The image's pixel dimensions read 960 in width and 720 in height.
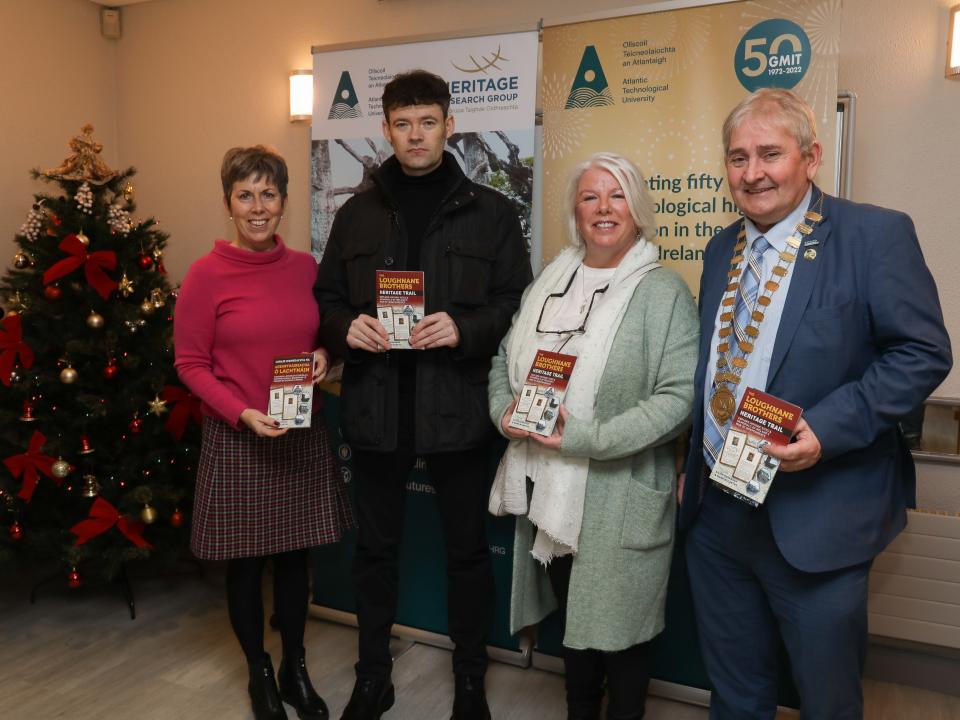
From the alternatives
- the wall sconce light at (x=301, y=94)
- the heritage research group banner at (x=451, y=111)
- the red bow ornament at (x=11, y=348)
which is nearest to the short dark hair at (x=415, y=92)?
the heritage research group banner at (x=451, y=111)

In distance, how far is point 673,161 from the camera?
2461 millimetres

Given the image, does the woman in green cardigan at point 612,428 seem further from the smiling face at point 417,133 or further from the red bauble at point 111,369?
the red bauble at point 111,369

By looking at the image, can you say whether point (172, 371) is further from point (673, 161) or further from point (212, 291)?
point (673, 161)

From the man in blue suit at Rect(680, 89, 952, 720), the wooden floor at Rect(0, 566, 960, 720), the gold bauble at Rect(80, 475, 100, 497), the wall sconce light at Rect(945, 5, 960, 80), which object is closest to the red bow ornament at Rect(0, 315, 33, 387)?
the gold bauble at Rect(80, 475, 100, 497)

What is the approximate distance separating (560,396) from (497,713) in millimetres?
1221

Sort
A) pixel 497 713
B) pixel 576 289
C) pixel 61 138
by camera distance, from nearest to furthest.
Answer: pixel 576 289 < pixel 497 713 < pixel 61 138

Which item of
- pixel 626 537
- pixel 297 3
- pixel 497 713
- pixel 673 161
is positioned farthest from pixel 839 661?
pixel 297 3

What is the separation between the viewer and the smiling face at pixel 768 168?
145 cm

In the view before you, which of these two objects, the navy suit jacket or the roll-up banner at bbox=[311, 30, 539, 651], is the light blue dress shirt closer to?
the navy suit jacket

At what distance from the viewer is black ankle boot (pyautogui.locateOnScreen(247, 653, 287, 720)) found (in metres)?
2.18

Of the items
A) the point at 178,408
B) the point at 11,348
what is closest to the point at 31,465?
the point at 11,348

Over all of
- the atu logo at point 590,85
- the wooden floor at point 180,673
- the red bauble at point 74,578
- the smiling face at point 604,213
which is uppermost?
the atu logo at point 590,85

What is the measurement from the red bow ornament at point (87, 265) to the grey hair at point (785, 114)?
235cm

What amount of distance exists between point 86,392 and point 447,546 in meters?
1.64
